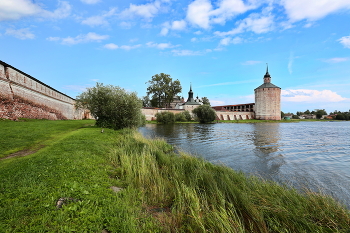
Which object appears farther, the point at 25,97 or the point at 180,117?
the point at 180,117

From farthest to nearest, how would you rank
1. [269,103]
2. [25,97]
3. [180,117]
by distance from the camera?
[269,103] → [180,117] → [25,97]

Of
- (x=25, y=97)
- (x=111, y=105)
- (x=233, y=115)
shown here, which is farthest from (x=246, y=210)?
(x=233, y=115)

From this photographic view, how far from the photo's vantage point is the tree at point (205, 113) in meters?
54.8

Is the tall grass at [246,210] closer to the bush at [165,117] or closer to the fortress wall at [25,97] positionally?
the fortress wall at [25,97]

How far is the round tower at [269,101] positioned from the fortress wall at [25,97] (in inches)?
2966

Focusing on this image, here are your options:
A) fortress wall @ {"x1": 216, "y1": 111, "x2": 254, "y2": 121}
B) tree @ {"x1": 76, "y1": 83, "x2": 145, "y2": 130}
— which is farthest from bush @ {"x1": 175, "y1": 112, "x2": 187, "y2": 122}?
tree @ {"x1": 76, "y1": 83, "x2": 145, "y2": 130}

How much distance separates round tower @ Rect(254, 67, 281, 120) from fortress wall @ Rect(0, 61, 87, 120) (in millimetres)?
75324

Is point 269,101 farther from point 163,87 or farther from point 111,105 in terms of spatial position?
point 111,105

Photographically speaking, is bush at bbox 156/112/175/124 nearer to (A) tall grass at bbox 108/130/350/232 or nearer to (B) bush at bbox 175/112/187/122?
(B) bush at bbox 175/112/187/122

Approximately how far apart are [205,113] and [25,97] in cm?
4364

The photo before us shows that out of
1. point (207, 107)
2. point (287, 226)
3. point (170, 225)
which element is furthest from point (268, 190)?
point (207, 107)

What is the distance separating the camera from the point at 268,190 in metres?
4.85

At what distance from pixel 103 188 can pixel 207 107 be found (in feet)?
170

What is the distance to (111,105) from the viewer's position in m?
19.9
